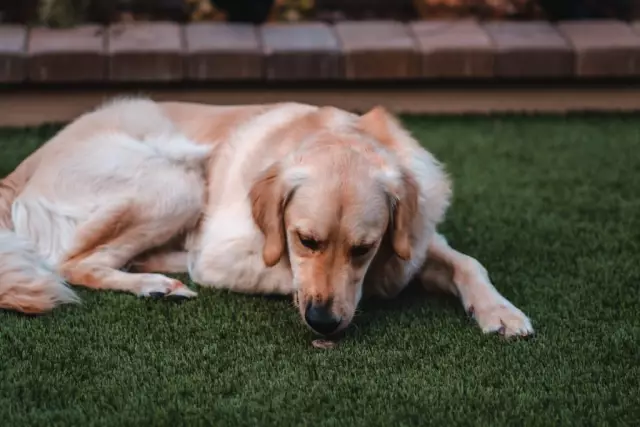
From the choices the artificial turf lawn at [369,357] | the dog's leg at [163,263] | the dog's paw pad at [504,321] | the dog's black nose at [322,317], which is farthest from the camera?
the dog's leg at [163,263]

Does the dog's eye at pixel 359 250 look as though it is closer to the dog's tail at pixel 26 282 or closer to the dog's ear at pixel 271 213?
the dog's ear at pixel 271 213

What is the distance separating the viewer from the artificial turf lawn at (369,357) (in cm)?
201

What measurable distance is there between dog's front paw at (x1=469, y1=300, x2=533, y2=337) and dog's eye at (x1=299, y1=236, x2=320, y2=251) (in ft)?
1.52

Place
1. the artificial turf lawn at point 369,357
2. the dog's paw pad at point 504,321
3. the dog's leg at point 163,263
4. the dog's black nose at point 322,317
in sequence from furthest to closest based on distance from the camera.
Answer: the dog's leg at point 163,263
the dog's paw pad at point 504,321
the dog's black nose at point 322,317
the artificial turf lawn at point 369,357

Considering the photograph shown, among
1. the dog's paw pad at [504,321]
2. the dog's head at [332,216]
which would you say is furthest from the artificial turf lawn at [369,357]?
the dog's head at [332,216]

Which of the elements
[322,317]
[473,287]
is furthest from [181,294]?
[473,287]

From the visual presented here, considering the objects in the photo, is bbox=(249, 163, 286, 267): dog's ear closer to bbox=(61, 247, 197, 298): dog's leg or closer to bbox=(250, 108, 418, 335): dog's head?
bbox=(250, 108, 418, 335): dog's head

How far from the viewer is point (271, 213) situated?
242 centimetres

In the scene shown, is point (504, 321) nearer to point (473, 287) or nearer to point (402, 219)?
point (473, 287)

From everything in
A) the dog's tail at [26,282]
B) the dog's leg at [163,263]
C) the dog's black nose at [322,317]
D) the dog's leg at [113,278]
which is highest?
the dog's black nose at [322,317]

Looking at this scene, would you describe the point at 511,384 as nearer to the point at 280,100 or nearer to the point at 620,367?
the point at 620,367

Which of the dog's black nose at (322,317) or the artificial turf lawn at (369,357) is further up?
the dog's black nose at (322,317)

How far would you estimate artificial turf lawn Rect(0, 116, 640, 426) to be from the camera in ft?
6.58

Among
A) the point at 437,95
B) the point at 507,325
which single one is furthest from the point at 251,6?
the point at 507,325
